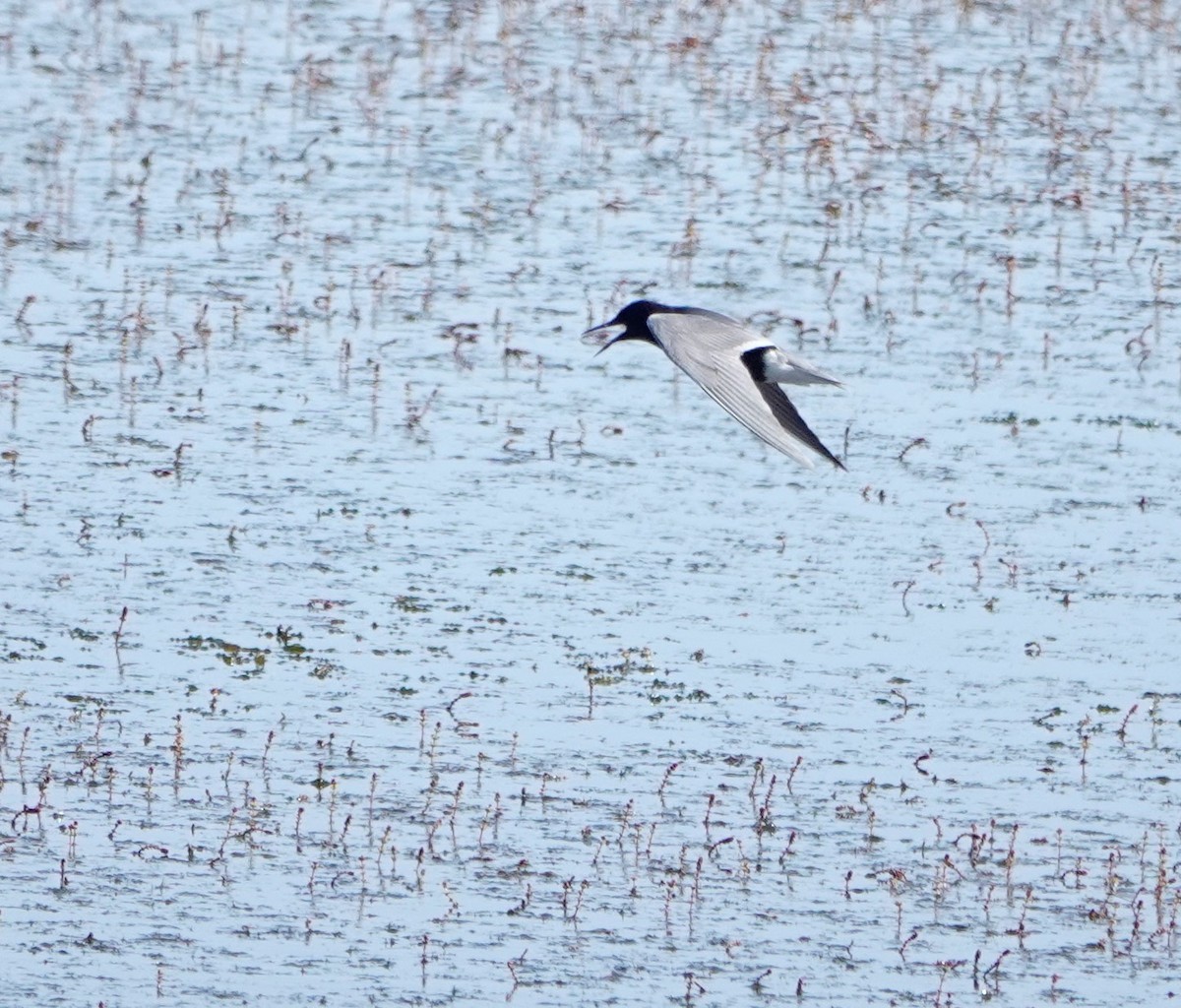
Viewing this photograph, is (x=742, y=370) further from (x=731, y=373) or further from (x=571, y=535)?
(x=571, y=535)

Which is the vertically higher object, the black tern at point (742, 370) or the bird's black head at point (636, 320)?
the bird's black head at point (636, 320)

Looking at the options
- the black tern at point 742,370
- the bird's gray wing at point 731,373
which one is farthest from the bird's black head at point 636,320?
the bird's gray wing at point 731,373

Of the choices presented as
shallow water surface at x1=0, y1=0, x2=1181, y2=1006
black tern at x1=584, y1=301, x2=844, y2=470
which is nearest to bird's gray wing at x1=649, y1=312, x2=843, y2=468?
black tern at x1=584, y1=301, x2=844, y2=470

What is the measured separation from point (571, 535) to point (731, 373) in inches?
59.6

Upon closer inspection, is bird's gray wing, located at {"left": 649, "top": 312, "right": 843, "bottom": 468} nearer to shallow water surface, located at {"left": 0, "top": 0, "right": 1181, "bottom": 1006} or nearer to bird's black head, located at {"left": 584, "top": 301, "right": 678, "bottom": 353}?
shallow water surface, located at {"left": 0, "top": 0, "right": 1181, "bottom": 1006}

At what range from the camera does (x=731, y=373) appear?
6797 mm

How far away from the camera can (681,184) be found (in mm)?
12820

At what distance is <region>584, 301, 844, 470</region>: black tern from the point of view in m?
6.46

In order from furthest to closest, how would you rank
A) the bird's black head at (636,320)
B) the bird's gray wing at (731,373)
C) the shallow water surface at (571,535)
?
the bird's black head at (636,320) < the bird's gray wing at (731,373) < the shallow water surface at (571,535)

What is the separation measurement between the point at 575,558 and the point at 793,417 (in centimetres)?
89

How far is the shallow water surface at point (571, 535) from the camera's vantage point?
552 centimetres

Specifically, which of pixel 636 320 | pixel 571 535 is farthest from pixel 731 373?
pixel 636 320

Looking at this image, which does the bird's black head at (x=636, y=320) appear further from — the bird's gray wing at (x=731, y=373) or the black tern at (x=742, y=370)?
the bird's gray wing at (x=731, y=373)

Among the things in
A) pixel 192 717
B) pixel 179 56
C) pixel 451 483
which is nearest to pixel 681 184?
pixel 179 56
